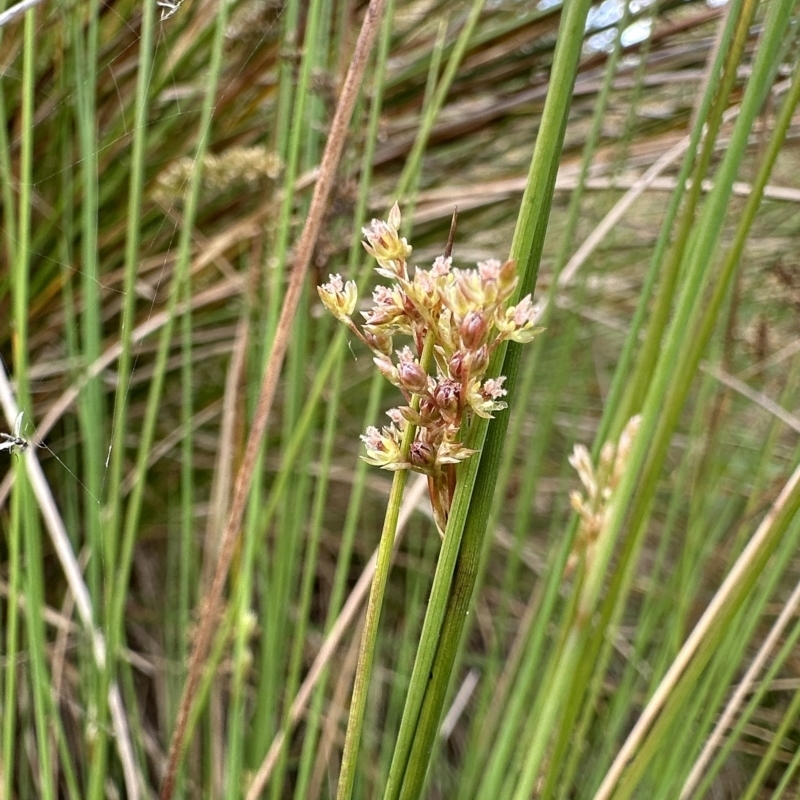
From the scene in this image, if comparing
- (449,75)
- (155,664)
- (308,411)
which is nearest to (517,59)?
(449,75)

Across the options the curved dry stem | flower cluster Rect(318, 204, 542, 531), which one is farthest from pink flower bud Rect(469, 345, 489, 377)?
the curved dry stem

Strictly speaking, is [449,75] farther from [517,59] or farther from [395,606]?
[395,606]

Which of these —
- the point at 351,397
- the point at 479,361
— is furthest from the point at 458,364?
the point at 351,397

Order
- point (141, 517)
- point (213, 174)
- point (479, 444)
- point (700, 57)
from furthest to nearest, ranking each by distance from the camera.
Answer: point (141, 517) < point (700, 57) < point (213, 174) < point (479, 444)

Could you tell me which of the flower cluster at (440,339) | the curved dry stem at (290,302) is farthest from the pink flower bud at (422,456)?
the curved dry stem at (290,302)

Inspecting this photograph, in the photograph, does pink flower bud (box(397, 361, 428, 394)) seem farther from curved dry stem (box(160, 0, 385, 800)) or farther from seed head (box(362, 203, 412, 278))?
curved dry stem (box(160, 0, 385, 800))
